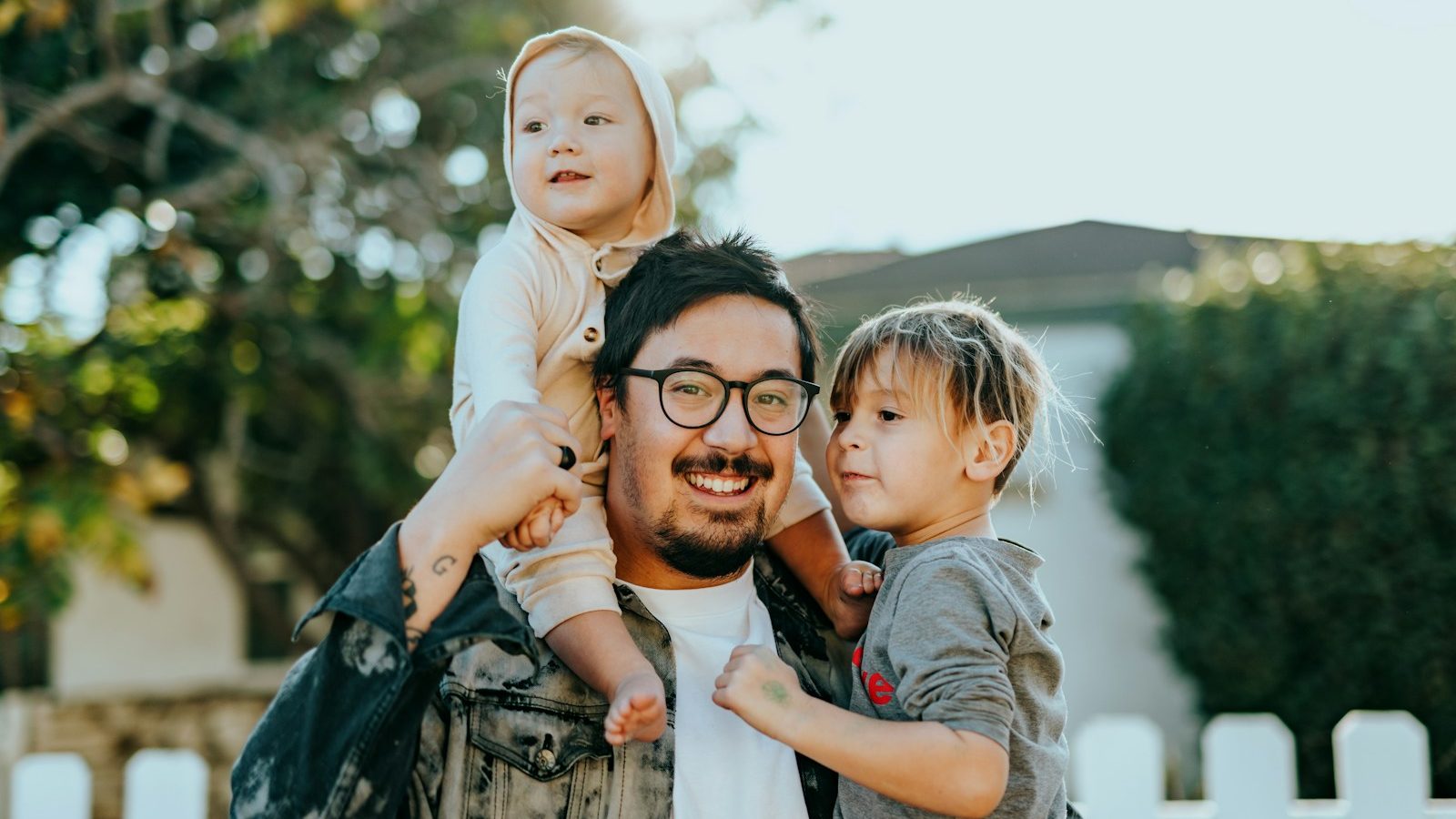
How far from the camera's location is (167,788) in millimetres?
4160

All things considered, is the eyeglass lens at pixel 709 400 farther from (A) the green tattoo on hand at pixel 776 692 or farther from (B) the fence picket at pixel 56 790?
(B) the fence picket at pixel 56 790

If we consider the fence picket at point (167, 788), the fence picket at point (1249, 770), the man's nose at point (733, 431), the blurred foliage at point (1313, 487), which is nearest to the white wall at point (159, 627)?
the fence picket at point (167, 788)

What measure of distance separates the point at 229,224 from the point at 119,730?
4468 mm

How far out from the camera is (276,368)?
776 centimetres

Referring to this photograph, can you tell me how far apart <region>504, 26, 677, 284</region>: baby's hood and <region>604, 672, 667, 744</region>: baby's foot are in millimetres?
880

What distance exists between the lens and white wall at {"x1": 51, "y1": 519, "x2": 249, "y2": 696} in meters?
→ 9.38

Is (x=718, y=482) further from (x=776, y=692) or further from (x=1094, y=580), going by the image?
(x=1094, y=580)

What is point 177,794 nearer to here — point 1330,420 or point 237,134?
point 237,134

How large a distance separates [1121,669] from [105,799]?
729 cm

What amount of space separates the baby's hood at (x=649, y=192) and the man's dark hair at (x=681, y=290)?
0.06 meters

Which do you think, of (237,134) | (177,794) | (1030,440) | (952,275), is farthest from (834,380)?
(952,275)

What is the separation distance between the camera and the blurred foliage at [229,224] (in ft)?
21.2

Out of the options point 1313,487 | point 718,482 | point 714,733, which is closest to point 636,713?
→ point 714,733

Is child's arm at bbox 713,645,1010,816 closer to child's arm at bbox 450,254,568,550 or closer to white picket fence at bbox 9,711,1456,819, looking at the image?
child's arm at bbox 450,254,568,550
